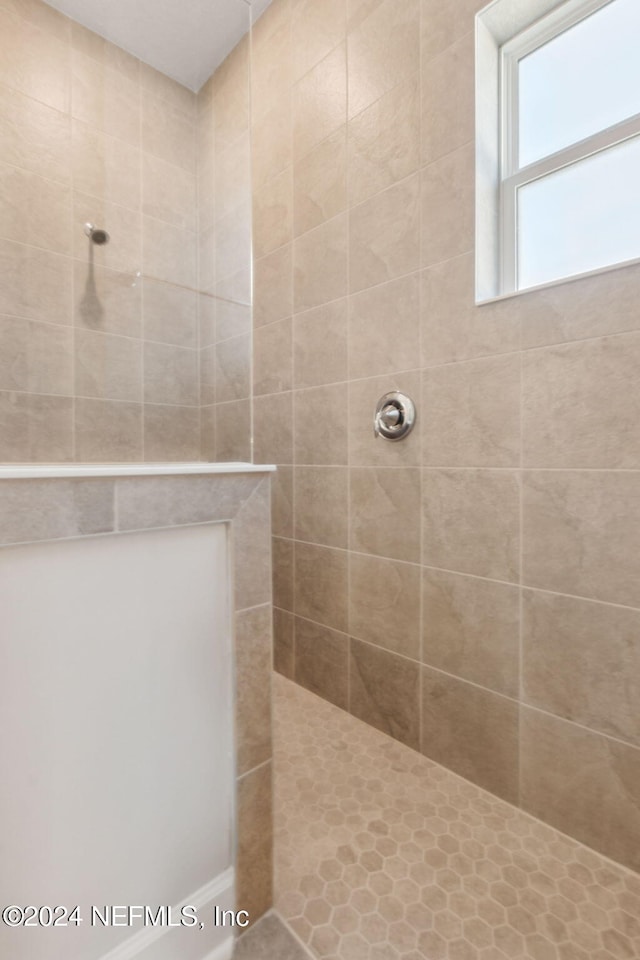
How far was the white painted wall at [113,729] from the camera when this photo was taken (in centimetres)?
60

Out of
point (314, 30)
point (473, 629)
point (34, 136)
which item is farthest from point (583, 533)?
point (314, 30)

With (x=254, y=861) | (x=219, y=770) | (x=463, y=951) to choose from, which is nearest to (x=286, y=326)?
(x=219, y=770)

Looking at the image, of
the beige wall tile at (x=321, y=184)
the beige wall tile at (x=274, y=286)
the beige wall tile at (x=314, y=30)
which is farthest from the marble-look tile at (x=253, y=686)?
the beige wall tile at (x=314, y=30)

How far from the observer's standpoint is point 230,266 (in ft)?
3.34

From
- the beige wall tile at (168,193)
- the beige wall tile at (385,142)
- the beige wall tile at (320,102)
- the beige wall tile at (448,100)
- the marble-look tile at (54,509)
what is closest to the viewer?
the marble-look tile at (54,509)

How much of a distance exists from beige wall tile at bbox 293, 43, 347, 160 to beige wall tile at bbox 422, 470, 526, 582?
1.35 meters

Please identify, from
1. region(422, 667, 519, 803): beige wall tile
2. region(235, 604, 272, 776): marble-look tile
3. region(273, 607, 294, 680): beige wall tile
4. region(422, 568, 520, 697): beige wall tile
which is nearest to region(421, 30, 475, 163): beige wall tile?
region(422, 568, 520, 697): beige wall tile

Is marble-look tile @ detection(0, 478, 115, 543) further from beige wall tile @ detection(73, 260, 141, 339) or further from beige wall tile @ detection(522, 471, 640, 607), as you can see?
beige wall tile @ detection(522, 471, 640, 607)

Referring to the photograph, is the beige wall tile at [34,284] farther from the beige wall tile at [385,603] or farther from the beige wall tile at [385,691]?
the beige wall tile at [385,691]

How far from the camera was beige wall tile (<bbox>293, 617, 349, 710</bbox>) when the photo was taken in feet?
5.37

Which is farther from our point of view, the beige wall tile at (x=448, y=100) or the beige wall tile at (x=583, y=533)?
the beige wall tile at (x=448, y=100)

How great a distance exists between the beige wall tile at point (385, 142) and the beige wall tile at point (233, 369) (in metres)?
0.84

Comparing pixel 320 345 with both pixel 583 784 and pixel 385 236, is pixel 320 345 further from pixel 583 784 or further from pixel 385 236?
pixel 583 784

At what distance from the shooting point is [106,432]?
0.78m
